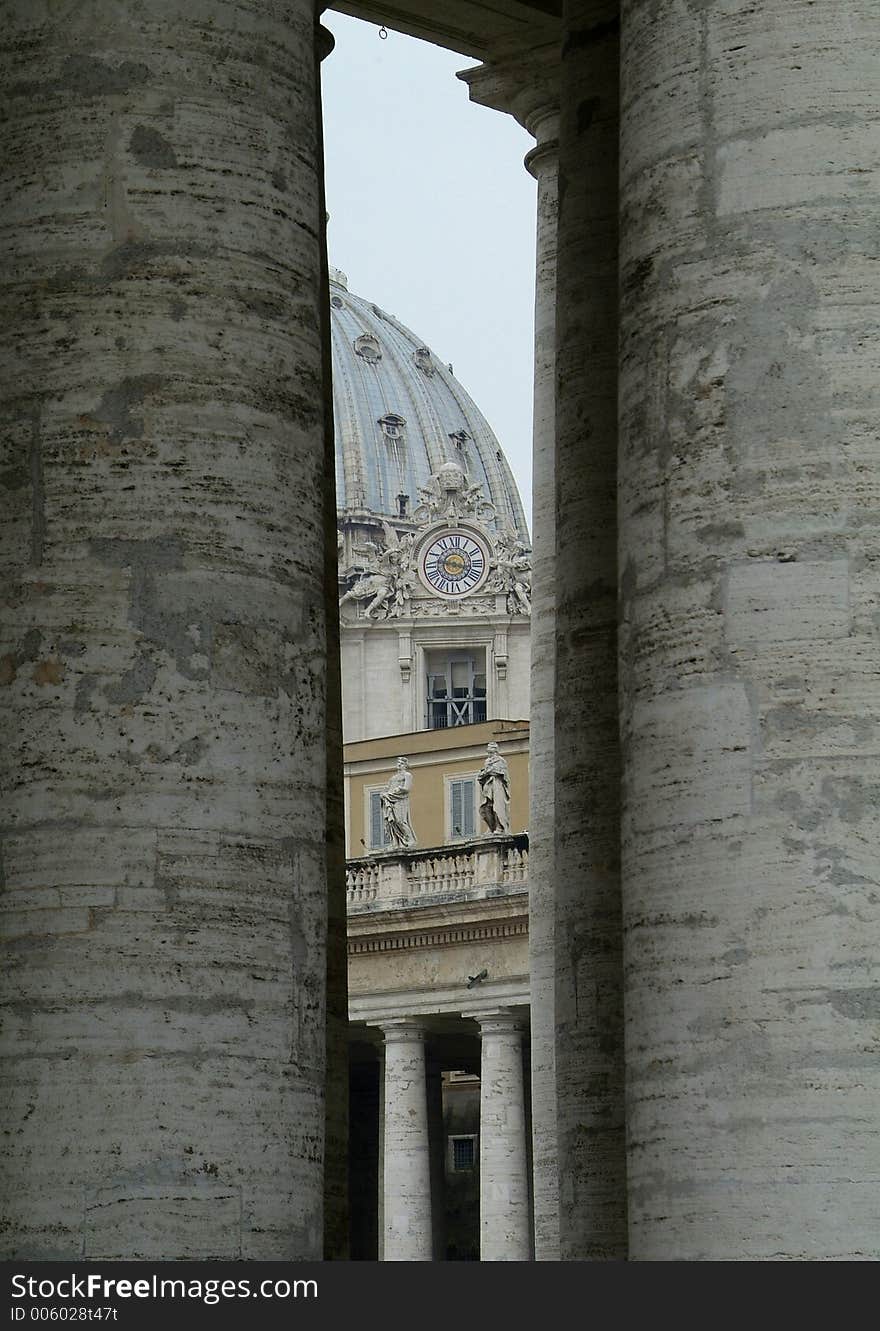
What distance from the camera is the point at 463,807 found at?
114m

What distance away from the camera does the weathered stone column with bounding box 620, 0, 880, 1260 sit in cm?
1288

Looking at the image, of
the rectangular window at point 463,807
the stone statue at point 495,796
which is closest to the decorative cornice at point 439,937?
the stone statue at point 495,796

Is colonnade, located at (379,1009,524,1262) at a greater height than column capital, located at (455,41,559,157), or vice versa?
column capital, located at (455,41,559,157)

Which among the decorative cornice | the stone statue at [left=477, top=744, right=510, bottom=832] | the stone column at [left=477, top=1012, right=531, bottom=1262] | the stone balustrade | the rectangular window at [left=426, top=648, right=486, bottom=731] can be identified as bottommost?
the stone column at [left=477, top=1012, right=531, bottom=1262]

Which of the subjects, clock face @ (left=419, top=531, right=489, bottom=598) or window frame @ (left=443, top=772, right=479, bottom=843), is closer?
window frame @ (left=443, top=772, right=479, bottom=843)

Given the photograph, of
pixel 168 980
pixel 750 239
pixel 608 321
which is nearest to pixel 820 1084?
pixel 168 980

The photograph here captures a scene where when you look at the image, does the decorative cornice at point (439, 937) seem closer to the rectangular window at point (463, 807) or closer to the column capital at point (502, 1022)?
the column capital at point (502, 1022)

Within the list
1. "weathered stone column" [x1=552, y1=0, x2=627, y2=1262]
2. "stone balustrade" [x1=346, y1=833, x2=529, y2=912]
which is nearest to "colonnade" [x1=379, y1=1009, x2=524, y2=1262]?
"stone balustrade" [x1=346, y1=833, x2=529, y2=912]

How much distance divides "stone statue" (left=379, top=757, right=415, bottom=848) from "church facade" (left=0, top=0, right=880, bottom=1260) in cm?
8975

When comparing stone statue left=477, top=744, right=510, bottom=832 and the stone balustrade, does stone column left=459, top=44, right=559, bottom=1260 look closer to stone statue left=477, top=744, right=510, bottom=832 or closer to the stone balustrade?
stone statue left=477, top=744, right=510, bottom=832

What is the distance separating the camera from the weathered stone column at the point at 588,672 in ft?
63.4

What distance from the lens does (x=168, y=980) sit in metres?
13.5

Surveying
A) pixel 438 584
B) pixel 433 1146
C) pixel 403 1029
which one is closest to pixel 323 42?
pixel 403 1029

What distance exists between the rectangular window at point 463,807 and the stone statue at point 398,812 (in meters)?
5.51
